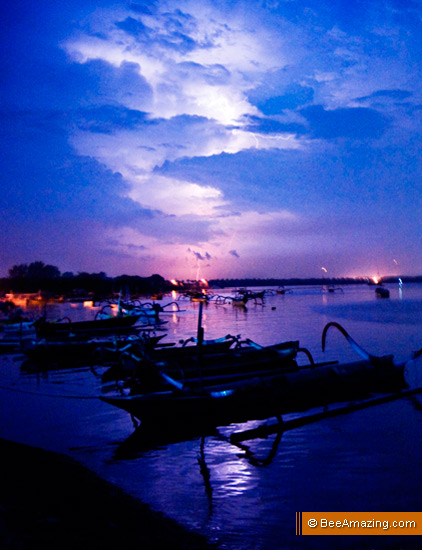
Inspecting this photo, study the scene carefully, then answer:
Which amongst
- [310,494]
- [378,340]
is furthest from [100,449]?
[378,340]

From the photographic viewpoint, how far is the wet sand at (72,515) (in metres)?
5.81

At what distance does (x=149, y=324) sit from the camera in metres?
46.4

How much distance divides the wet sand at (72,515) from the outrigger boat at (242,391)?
276cm

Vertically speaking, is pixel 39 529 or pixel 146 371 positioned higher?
pixel 146 371

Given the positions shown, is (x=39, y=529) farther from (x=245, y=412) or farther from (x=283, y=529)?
(x=245, y=412)

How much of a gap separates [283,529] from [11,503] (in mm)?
4286

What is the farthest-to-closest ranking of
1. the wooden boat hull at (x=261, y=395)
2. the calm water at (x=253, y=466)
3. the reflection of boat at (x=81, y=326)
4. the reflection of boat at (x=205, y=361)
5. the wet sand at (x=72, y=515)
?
the reflection of boat at (x=81, y=326) → the reflection of boat at (x=205, y=361) → the wooden boat hull at (x=261, y=395) → the calm water at (x=253, y=466) → the wet sand at (x=72, y=515)

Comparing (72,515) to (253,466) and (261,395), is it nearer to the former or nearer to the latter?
(253,466)

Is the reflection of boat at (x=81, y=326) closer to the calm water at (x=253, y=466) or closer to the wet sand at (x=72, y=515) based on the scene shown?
the calm water at (x=253, y=466)

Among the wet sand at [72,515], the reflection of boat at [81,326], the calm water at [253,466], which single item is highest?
the reflection of boat at [81,326]

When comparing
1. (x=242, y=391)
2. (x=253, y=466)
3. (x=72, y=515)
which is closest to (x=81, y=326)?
(x=242, y=391)

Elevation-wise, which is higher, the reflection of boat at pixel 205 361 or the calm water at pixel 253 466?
the reflection of boat at pixel 205 361

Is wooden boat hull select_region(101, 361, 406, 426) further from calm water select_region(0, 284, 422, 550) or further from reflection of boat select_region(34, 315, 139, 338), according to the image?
reflection of boat select_region(34, 315, 139, 338)

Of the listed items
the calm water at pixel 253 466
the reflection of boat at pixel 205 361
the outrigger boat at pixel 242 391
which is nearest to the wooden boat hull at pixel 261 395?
the outrigger boat at pixel 242 391
